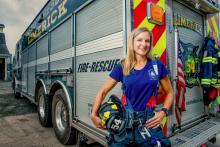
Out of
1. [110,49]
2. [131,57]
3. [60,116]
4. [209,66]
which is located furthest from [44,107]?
[131,57]

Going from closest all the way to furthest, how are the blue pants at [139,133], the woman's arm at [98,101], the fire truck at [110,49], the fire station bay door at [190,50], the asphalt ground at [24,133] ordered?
the blue pants at [139,133] → the woman's arm at [98,101] → the fire truck at [110,49] → the fire station bay door at [190,50] → the asphalt ground at [24,133]

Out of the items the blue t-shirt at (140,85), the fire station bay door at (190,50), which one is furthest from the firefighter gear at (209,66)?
the blue t-shirt at (140,85)

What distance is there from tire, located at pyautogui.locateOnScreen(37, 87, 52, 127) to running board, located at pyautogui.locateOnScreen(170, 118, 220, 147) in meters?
2.84

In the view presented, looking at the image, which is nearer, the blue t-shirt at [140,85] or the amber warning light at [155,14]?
the blue t-shirt at [140,85]

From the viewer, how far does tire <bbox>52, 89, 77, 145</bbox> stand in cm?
367

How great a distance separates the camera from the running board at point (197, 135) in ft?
8.00

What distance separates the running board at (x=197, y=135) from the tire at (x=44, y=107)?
2.84m

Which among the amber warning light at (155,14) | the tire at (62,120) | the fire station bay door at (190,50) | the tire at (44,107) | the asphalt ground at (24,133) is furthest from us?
the tire at (44,107)

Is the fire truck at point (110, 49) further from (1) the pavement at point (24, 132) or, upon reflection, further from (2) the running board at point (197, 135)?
(1) the pavement at point (24, 132)

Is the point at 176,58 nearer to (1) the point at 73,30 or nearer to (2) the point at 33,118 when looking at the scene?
(1) the point at 73,30

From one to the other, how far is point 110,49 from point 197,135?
142 centimetres

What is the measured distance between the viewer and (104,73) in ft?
8.81

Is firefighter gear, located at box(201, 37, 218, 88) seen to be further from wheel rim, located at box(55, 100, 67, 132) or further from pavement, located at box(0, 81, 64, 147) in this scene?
pavement, located at box(0, 81, 64, 147)

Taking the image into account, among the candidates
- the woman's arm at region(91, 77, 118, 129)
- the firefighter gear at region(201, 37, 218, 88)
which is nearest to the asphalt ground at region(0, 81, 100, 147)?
the firefighter gear at region(201, 37, 218, 88)
